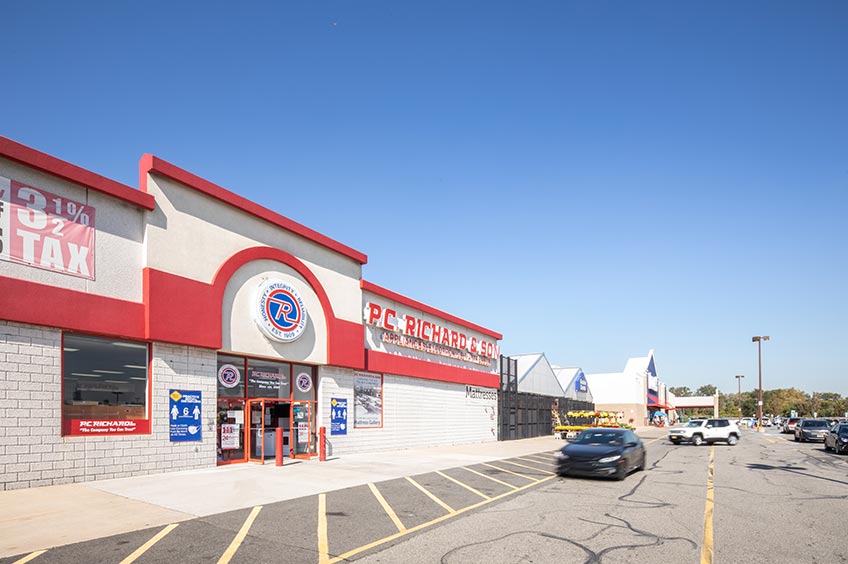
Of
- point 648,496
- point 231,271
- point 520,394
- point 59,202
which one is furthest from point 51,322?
point 520,394

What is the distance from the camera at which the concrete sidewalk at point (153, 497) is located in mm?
8781

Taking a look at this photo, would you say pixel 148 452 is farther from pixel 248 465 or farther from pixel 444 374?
pixel 444 374

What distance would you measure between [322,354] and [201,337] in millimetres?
5666

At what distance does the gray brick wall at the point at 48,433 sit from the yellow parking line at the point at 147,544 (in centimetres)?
516

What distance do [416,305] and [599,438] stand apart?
12.9 m

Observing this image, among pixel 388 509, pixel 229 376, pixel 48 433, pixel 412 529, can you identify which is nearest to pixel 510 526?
pixel 412 529

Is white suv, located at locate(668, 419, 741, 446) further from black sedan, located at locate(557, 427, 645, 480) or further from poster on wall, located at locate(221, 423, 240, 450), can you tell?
poster on wall, located at locate(221, 423, 240, 450)

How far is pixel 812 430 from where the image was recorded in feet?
124

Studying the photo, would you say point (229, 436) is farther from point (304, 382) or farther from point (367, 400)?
point (367, 400)

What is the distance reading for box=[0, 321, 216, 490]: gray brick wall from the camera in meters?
12.0

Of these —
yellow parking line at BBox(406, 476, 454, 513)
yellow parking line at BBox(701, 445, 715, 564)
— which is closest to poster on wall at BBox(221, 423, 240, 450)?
yellow parking line at BBox(406, 476, 454, 513)

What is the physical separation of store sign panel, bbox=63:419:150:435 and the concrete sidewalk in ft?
3.56

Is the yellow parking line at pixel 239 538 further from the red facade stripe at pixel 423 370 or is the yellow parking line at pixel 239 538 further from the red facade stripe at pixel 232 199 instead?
the red facade stripe at pixel 423 370

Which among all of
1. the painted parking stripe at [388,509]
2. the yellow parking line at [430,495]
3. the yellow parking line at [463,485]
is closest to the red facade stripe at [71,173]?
the painted parking stripe at [388,509]
